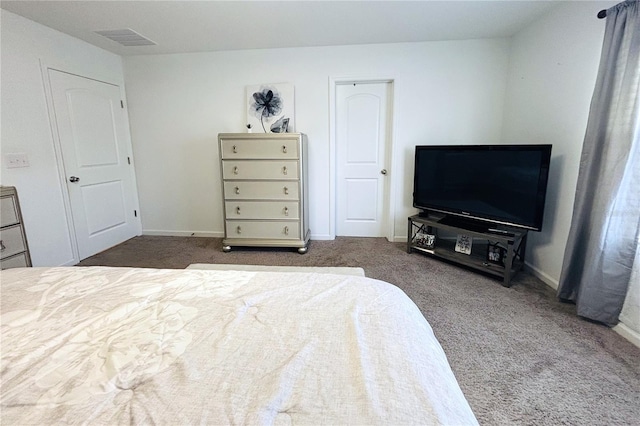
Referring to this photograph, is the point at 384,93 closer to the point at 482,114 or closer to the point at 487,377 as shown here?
the point at 482,114

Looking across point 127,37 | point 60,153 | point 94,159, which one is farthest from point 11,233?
point 127,37

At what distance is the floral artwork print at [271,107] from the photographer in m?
3.51

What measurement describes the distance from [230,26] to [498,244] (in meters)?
3.29

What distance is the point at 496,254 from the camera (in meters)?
2.66

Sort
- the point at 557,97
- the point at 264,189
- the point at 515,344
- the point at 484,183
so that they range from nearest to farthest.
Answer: the point at 515,344 < the point at 557,97 < the point at 484,183 < the point at 264,189

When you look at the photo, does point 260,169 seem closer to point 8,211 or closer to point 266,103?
point 266,103

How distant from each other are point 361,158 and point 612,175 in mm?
2332

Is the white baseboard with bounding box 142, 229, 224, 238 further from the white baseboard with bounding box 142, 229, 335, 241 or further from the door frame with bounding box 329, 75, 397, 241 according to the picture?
the door frame with bounding box 329, 75, 397, 241

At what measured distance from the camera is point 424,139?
3492 mm

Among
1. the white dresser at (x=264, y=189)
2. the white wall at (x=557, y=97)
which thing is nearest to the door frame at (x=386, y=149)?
the white dresser at (x=264, y=189)

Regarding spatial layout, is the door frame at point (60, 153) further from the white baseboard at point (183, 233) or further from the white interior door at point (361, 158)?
the white interior door at point (361, 158)

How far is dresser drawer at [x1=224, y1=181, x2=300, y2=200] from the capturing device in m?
3.26

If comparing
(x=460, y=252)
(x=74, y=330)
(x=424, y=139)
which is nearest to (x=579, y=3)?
(x=424, y=139)

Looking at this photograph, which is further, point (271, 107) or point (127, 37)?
point (271, 107)
